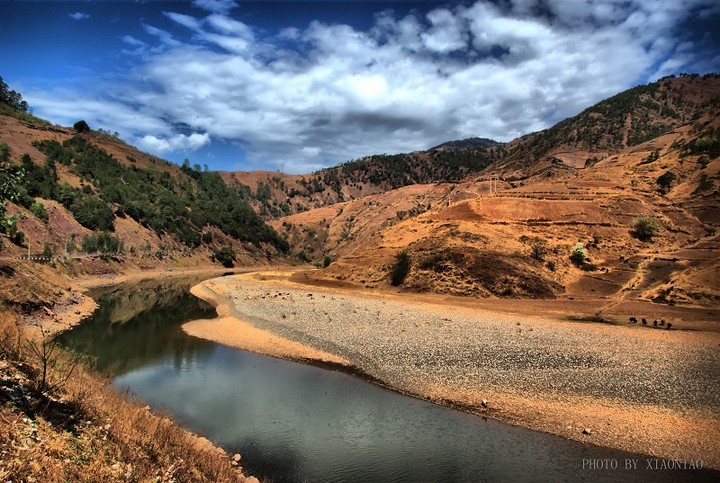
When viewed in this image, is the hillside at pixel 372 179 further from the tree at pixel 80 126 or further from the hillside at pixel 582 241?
the hillside at pixel 582 241

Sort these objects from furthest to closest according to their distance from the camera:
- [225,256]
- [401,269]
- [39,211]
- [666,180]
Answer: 1. [225,256]
2. [39,211]
3. [666,180]
4. [401,269]

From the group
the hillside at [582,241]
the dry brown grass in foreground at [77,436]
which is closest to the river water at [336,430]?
the dry brown grass in foreground at [77,436]

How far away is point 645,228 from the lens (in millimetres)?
41719

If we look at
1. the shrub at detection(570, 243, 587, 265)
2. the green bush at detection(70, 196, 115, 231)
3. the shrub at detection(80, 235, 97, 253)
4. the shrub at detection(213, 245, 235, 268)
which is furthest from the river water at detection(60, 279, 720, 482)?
the shrub at detection(213, 245, 235, 268)

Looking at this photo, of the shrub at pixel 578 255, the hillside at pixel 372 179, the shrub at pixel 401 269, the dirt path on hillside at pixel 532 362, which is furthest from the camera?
the hillside at pixel 372 179

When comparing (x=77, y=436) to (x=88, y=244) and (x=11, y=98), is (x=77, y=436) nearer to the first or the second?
(x=88, y=244)

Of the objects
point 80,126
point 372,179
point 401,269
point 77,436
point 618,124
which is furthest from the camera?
point 372,179

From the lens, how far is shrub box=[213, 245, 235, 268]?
3853 inches

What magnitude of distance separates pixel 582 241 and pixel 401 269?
62.2 feet

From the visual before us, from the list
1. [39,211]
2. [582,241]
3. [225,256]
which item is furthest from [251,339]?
[225,256]

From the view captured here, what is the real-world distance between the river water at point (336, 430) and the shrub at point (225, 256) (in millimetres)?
76287

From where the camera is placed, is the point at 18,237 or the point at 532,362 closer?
the point at 532,362

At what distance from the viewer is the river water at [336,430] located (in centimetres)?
1149

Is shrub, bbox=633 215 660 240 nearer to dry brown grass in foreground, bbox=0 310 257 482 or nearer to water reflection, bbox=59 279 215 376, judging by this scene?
water reflection, bbox=59 279 215 376
